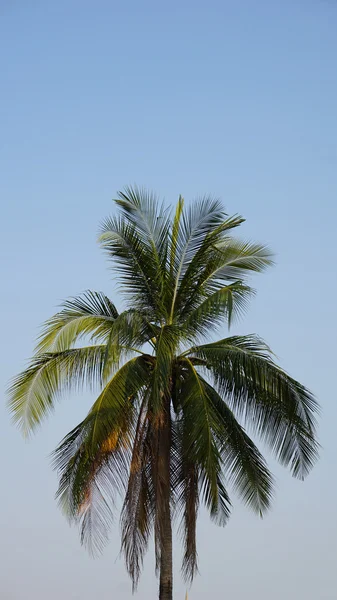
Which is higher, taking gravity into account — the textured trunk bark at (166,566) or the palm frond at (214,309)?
the palm frond at (214,309)

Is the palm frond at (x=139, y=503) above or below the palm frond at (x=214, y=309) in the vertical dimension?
below

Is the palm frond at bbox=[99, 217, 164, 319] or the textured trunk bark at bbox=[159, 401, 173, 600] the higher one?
the palm frond at bbox=[99, 217, 164, 319]

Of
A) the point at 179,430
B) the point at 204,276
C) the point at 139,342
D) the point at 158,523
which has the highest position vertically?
the point at 204,276

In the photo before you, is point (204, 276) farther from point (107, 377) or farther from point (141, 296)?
point (107, 377)

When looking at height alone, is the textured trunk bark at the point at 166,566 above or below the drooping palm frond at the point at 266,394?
below

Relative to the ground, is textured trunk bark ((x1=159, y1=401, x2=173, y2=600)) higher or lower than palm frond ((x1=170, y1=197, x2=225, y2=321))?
lower

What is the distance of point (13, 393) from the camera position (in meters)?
25.1

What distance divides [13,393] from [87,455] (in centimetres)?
227

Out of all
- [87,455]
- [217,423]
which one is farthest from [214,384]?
[87,455]

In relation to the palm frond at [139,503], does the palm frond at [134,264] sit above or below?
above

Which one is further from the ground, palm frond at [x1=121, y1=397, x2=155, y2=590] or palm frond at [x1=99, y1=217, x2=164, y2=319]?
palm frond at [x1=99, y1=217, x2=164, y2=319]

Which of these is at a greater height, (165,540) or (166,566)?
(165,540)

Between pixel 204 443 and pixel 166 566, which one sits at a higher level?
pixel 204 443

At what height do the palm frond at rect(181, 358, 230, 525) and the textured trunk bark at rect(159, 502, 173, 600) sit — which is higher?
the palm frond at rect(181, 358, 230, 525)
